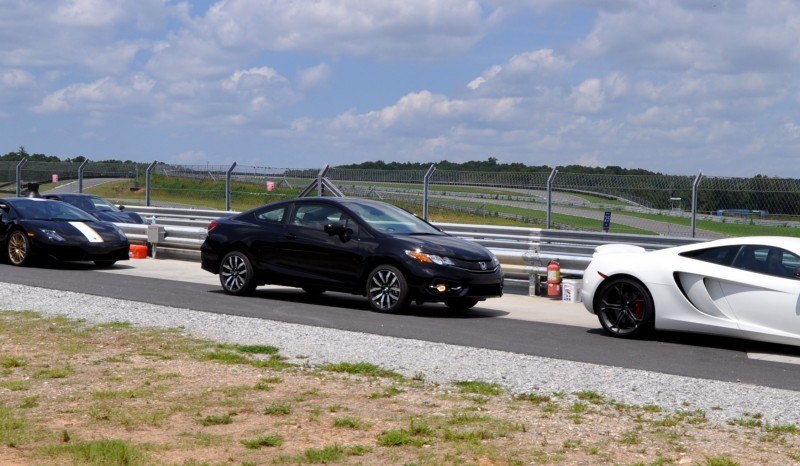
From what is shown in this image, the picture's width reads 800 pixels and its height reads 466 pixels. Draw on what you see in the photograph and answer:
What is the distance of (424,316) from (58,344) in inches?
188

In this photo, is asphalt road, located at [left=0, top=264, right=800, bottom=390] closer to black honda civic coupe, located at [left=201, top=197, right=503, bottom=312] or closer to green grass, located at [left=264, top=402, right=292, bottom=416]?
black honda civic coupe, located at [left=201, top=197, right=503, bottom=312]

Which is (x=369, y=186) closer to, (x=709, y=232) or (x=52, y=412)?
(x=709, y=232)

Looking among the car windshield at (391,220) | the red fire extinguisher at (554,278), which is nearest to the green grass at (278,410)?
the car windshield at (391,220)

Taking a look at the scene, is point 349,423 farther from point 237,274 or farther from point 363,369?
point 237,274

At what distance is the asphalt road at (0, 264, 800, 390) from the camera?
9508 millimetres

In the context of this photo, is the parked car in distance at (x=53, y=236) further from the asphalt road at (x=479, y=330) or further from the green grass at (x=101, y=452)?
the green grass at (x=101, y=452)

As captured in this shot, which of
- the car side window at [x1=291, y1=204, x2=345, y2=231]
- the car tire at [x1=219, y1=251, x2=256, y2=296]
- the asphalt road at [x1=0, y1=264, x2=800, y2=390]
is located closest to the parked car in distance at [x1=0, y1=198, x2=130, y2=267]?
the asphalt road at [x1=0, y1=264, x2=800, y2=390]

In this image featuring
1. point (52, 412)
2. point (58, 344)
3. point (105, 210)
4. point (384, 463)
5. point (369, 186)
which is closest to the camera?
point (384, 463)

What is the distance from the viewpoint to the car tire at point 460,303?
13.0m

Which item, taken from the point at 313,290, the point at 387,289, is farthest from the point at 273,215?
the point at 387,289

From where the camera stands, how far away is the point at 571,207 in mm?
18688

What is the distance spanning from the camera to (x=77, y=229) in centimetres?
1823

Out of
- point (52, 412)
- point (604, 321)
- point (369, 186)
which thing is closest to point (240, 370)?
point (52, 412)

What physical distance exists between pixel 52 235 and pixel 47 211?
116cm
